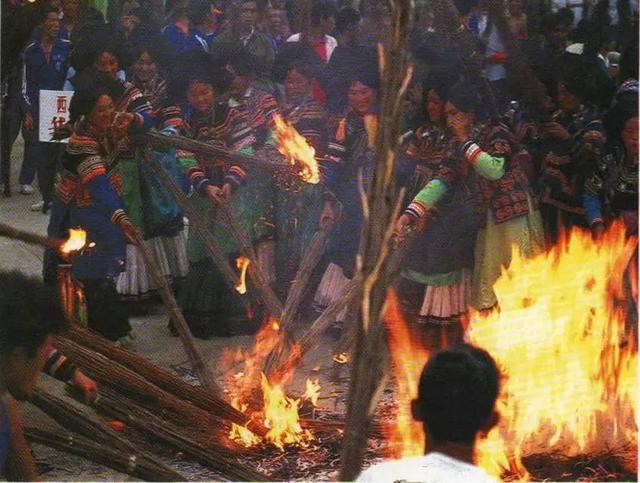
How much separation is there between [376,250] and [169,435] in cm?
166

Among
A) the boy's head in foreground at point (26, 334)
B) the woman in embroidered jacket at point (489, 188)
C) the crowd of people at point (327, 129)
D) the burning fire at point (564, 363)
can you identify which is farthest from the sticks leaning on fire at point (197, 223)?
the boy's head in foreground at point (26, 334)

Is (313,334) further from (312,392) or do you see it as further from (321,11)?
(321,11)

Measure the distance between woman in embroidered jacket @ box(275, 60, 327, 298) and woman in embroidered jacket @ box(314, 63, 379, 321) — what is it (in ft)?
0.28

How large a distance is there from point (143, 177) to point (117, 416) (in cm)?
155

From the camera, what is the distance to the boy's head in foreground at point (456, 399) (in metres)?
3.17

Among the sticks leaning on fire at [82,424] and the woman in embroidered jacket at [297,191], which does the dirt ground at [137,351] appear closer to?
the sticks leaning on fire at [82,424]

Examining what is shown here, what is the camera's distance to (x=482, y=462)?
507cm

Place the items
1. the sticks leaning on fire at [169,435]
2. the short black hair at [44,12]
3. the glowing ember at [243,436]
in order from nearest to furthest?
the sticks leaning on fire at [169,435]
the glowing ember at [243,436]
the short black hair at [44,12]

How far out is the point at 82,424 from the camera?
5191 mm

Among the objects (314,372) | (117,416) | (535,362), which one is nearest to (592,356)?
(535,362)

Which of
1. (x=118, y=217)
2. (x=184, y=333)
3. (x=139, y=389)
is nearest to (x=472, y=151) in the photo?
(x=184, y=333)

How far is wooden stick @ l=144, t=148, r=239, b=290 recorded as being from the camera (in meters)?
5.90

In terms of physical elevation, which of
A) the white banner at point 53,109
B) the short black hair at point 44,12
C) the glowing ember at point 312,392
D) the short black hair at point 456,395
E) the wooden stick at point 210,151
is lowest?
the glowing ember at point 312,392

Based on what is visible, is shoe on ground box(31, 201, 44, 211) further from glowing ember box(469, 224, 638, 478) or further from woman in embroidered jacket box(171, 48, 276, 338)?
glowing ember box(469, 224, 638, 478)
